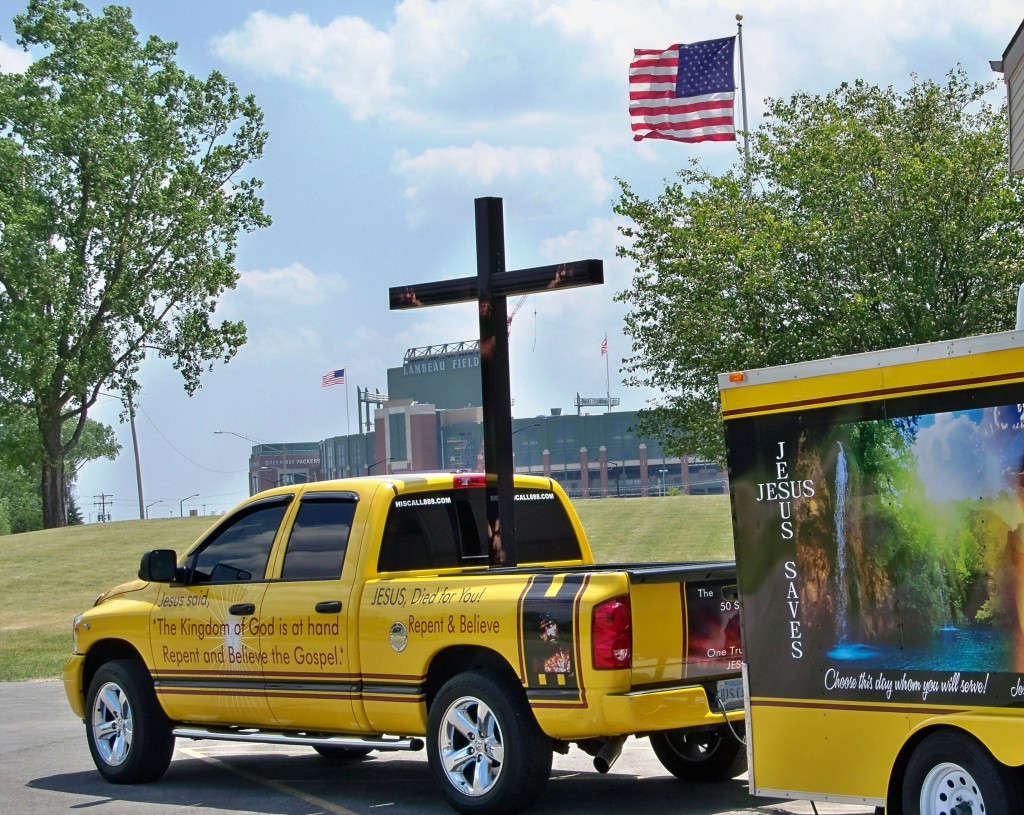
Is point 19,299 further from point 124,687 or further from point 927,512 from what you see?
point 927,512

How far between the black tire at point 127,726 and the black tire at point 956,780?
5.48m

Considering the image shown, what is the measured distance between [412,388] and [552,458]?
110ft

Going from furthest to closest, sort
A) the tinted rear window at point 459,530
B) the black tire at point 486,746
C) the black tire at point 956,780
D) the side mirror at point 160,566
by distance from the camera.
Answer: the side mirror at point 160,566
the tinted rear window at point 459,530
the black tire at point 486,746
the black tire at point 956,780

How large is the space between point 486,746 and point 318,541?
1885mm

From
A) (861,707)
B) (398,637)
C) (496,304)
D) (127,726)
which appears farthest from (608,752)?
(127,726)

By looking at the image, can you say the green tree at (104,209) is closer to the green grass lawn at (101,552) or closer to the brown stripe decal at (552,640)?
the green grass lawn at (101,552)

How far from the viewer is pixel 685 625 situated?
25.6 ft

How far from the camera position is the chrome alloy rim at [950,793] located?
5922 millimetres

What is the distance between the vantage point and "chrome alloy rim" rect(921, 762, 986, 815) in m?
5.92

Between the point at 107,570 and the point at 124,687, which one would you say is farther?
the point at 107,570

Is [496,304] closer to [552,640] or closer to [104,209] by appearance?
[552,640]

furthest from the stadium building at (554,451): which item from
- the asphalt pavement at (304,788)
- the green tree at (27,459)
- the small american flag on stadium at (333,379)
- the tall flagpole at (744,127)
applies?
the asphalt pavement at (304,788)

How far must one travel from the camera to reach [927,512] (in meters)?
6.19

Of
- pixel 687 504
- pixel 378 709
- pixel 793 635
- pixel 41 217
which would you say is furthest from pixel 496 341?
pixel 687 504
